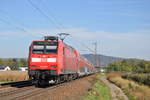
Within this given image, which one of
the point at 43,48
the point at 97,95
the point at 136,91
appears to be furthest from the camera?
the point at 136,91

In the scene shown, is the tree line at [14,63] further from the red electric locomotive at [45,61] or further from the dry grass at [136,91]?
the red electric locomotive at [45,61]

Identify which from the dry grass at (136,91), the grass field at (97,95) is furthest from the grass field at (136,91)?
the grass field at (97,95)

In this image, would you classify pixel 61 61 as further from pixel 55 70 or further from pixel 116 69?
pixel 116 69

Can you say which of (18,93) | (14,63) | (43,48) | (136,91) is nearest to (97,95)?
(18,93)

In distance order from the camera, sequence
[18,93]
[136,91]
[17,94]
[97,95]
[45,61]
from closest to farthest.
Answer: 1. [17,94]
2. [18,93]
3. [97,95]
4. [45,61]
5. [136,91]

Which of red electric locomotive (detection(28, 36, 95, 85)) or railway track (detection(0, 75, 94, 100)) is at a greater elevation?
red electric locomotive (detection(28, 36, 95, 85))

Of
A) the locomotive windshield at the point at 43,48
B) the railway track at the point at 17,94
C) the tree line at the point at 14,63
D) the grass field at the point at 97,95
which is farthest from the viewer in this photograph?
the tree line at the point at 14,63

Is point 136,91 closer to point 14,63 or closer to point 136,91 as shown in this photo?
point 136,91

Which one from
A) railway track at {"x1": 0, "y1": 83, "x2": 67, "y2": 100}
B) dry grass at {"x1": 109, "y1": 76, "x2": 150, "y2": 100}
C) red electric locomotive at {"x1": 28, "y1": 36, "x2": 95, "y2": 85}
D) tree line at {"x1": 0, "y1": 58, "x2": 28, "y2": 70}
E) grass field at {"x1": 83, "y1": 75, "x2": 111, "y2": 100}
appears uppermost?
tree line at {"x1": 0, "y1": 58, "x2": 28, "y2": 70}

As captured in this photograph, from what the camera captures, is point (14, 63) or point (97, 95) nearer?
point (97, 95)

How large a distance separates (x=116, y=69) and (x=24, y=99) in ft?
464

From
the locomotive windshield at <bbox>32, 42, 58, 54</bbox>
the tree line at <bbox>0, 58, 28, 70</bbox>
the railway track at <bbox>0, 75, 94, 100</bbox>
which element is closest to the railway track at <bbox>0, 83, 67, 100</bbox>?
the railway track at <bbox>0, 75, 94, 100</bbox>

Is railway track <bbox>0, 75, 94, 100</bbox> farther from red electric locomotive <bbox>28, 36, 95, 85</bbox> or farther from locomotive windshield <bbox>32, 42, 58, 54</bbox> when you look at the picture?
locomotive windshield <bbox>32, 42, 58, 54</bbox>

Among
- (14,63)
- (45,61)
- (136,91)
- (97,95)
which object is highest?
(14,63)
